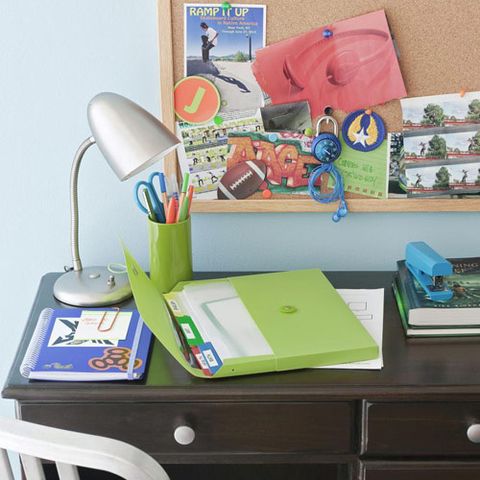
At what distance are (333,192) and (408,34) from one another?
322 mm

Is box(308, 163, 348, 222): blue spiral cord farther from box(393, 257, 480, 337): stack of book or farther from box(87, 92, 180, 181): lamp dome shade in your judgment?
box(87, 92, 180, 181): lamp dome shade

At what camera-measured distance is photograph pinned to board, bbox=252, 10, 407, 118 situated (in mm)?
1482

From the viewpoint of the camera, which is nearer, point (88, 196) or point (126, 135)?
point (126, 135)

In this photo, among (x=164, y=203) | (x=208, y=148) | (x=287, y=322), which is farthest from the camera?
(x=208, y=148)

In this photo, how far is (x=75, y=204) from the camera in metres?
1.46

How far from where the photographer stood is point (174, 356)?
1226 millimetres

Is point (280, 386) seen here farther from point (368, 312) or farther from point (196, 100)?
point (196, 100)

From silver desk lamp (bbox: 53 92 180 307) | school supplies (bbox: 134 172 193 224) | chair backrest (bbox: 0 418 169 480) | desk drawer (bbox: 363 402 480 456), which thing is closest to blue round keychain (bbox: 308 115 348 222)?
school supplies (bbox: 134 172 193 224)

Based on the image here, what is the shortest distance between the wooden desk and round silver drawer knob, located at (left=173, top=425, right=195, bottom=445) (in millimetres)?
11

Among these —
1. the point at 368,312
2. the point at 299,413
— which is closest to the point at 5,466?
the point at 299,413

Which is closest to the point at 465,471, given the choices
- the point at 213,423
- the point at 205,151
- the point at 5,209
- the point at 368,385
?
the point at 368,385

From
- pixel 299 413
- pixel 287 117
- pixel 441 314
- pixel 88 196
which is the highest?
pixel 287 117

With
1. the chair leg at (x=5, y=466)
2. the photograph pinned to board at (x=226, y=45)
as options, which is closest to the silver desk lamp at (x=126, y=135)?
the photograph pinned to board at (x=226, y=45)

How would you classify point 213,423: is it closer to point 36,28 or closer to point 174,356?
point 174,356
